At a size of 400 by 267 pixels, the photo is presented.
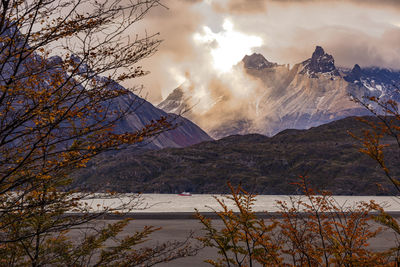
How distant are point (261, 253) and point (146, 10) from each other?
5950 mm

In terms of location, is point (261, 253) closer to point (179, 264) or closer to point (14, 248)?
point (14, 248)

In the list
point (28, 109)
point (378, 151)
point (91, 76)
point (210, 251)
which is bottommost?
point (210, 251)

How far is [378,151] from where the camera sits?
23.5 feet

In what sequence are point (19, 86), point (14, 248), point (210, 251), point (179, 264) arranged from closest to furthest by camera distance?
point (19, 86) < point (14, 248) < point (179, 264) < point (210, 251)

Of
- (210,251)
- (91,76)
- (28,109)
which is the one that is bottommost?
(210,251)

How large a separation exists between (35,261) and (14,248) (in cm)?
61

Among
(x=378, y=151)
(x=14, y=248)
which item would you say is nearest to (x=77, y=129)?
(x=14, y=248)

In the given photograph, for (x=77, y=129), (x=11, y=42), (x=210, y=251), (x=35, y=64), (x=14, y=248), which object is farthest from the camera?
(x=210, y=251)

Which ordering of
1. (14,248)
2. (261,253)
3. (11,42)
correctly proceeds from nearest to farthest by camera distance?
(11,42) < (261,253) < (14,248)

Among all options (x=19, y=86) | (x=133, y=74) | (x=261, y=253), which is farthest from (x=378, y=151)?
(x=19, y=86)

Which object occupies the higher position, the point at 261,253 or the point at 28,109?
the point at 28,109

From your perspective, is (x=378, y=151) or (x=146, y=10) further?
(x=146, y=10)

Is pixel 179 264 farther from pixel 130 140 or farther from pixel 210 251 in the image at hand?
pixel 130 140

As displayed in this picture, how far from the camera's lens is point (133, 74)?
8375 millimetres
